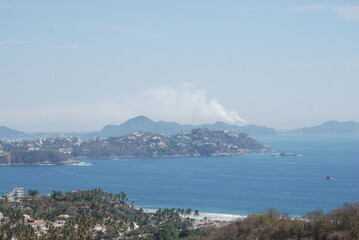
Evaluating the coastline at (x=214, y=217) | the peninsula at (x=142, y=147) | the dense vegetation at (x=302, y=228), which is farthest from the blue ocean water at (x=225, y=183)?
the peninsula at (x=142, y=147)

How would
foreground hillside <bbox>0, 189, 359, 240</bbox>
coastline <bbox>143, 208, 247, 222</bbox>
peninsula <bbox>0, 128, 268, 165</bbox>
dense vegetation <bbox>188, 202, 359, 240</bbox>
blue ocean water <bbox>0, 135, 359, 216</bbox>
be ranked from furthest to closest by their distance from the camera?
peninsula <bbox>0, 128, 268, 165</bbox>, blue ocean water <bbox>0, 135, 359, 216</bbox>, coastline <bbox>143, 208, 247, 222</bbox>, foreground hillside <bbox>0, 189, 359, 240</bbox>, dense vegetation <bbox>188, 202, 359, 240</bbox>

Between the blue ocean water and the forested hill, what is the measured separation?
2929 centimetres

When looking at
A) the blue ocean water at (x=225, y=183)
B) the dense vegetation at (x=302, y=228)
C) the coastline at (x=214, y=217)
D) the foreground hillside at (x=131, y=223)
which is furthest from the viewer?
the blue ocean water at (x=225, y=183)

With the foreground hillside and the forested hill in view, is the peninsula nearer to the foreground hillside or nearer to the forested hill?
the forested hill

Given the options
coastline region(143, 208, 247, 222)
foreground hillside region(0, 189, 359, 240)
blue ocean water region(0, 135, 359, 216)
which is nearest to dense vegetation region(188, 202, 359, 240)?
foreground hillside region(0, 189, 359, 240)

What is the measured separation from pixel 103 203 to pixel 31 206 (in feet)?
17.8

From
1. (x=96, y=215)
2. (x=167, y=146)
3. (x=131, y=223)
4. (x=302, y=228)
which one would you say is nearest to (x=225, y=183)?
(x=96, y=215)

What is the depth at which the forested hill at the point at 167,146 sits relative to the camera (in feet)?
400

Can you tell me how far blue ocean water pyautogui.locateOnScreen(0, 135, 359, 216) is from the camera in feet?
159

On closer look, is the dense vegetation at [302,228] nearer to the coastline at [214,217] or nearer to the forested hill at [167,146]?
the coastline at [214,217]

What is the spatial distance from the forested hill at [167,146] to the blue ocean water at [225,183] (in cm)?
2929

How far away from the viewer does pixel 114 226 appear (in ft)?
108

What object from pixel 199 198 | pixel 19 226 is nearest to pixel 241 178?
pixel 199 198

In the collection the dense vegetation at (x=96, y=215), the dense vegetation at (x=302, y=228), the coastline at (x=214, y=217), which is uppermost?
the dense vegetation at (x=302, y=228)
